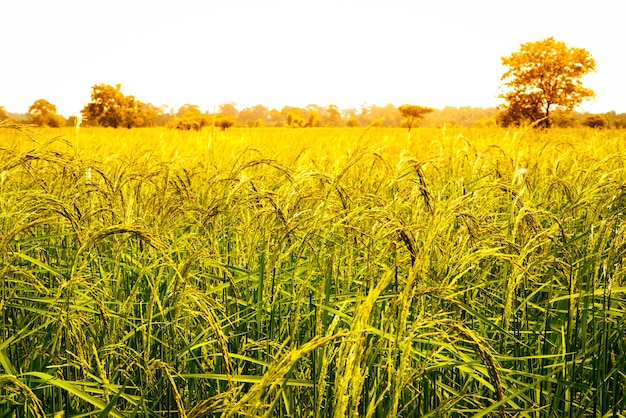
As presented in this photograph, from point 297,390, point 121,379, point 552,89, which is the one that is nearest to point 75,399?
point 121,379

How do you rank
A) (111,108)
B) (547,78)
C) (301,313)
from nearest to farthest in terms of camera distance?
(301,313)
(547,78)
(111,108)

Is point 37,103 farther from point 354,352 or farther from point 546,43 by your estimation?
point 354,352

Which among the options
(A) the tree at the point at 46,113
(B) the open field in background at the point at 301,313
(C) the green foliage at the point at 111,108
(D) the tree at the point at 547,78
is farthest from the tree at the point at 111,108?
(B) the open field in background at the point at 301,313

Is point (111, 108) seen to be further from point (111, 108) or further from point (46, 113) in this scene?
point (46, 113)

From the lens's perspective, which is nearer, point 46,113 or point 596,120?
point 596,120

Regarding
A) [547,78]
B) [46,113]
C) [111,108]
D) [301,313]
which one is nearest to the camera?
[301,313]

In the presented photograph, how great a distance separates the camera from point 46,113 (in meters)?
53.1

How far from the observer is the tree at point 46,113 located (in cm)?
5091

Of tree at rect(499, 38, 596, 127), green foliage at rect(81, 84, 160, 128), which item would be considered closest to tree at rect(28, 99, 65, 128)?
green foliage at rect(81, 84, 160, 128)

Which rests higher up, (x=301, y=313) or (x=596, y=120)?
(x=596, y=120)

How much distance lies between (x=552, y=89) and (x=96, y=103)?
110ft

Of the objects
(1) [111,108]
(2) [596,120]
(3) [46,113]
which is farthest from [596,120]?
(3) [46,113]

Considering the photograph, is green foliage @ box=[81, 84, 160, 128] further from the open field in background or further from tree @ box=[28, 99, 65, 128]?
the open field in background

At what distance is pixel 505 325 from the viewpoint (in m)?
1.44
